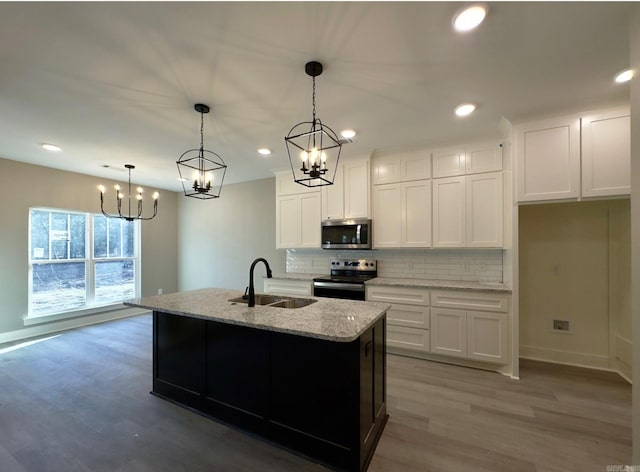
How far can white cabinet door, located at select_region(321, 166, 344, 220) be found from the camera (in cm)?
410

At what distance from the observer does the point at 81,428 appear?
214 cm

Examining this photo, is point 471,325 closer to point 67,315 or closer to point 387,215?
point 387,215

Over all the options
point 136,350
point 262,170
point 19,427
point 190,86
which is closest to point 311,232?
point 262,170

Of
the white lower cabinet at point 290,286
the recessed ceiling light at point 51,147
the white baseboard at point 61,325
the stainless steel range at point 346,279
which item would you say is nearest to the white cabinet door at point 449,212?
the stainless steel range at point 346,279

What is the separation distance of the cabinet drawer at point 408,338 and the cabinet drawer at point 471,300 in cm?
41

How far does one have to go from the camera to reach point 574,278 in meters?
3.20

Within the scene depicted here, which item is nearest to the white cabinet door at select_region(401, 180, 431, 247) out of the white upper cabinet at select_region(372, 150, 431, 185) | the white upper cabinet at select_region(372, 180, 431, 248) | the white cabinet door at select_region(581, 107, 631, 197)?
the white upper cabinet at select_region(372, 180, 431, 248)

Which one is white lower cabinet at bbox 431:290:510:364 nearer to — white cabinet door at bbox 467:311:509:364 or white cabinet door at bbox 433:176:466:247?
white cabinet door at bbox 467:311:509:364

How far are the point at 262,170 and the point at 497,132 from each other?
3.41 meters

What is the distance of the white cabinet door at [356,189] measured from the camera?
3898 mm

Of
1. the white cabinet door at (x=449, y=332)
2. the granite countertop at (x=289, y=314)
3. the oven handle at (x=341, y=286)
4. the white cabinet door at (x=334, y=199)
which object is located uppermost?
the white cabinet door at (x=334, y=199)

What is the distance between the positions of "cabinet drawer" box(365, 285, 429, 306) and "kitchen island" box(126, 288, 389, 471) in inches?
50.0

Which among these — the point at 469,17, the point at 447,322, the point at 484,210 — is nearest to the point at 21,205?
the point at 469,17

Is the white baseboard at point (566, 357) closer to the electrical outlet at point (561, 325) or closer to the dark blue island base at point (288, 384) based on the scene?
the electrical outlet at point (561, 325)
